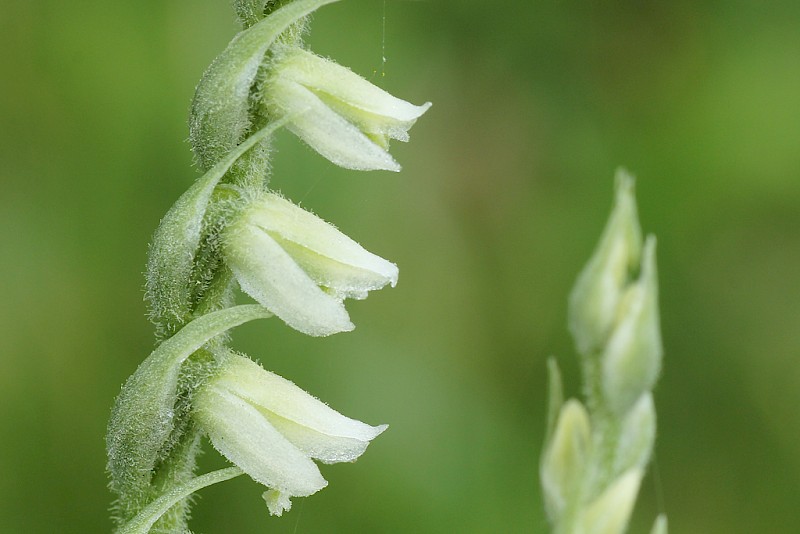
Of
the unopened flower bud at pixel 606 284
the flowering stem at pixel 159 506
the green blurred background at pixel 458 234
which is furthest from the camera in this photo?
the green blurred background at pixel 458 234

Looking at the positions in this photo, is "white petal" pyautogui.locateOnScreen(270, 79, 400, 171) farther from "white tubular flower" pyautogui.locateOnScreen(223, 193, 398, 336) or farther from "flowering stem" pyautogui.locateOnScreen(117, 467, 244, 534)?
"flowering stem" pyautogui.locateOnScreen(117, 467, 244, 534)

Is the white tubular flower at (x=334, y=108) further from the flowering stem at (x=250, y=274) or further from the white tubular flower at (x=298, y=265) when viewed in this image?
the white tubular flower at (x=298, y=265)

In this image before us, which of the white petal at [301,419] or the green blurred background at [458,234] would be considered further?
the green blurred background at [458,234]

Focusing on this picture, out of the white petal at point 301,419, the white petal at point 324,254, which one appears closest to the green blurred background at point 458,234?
the white petal at point 301,419

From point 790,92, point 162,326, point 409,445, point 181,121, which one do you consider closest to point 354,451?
point 162,326

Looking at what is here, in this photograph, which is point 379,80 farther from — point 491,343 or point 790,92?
point 790,92

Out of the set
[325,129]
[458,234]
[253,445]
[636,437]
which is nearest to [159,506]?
→ [253,445]

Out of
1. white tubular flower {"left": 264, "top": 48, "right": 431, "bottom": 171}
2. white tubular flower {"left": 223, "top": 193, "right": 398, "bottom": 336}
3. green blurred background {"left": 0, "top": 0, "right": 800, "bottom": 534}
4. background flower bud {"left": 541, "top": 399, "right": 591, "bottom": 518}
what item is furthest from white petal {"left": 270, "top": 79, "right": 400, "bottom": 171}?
green blurred background {"left": 0, "top": 0, "right": 800, "bottom": 534}
